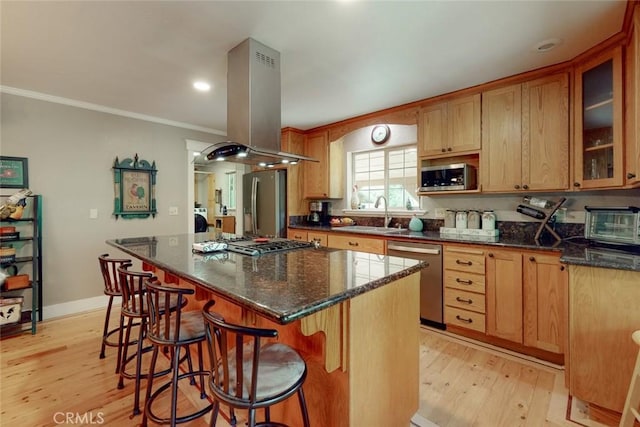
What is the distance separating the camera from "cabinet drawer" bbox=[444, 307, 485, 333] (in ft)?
8.51

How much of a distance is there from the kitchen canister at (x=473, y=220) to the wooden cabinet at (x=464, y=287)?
46 cm

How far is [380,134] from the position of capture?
3924mm

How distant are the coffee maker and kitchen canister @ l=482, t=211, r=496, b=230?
2.23 m

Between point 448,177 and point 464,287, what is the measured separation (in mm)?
1118

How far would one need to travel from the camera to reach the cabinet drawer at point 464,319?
2.59 m

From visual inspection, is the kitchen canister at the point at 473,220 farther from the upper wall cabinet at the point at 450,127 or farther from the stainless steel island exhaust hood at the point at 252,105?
the stainless steel island exhaust hood at the point at 252,105

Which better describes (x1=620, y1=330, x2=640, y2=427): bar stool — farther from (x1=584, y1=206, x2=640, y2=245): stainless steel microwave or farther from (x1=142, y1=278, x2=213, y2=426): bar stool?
(x1=142, y1=278, x2=213, y2=426): bar stool

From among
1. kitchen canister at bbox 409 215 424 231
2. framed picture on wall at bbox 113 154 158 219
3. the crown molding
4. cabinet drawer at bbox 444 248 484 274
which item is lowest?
cabinet drawer at bbox 444 248 484 274

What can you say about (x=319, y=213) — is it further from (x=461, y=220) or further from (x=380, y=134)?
(x=461, y=220)

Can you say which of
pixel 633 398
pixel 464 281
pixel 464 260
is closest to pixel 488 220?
pixel 464 260

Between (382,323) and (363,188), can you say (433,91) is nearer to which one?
(363,188)

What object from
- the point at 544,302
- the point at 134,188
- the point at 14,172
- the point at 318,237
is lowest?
the point at 544,302

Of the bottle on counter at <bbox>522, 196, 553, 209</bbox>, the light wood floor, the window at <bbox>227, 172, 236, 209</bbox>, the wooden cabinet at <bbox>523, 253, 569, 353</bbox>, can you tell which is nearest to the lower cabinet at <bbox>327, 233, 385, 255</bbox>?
the light wood floor

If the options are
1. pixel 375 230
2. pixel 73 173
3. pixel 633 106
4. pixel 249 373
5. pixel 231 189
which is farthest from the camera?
pixel 231 189
